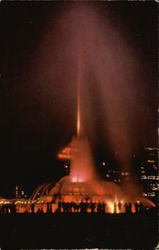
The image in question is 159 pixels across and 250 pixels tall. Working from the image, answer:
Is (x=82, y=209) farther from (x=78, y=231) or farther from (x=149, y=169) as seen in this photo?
(x=149, y=169)

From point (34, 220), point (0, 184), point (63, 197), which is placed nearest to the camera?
point (34, 220)

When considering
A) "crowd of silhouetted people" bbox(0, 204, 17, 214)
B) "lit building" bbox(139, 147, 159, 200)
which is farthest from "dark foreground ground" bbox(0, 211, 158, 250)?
"lit building" bbox(139, 147, 159, 200)

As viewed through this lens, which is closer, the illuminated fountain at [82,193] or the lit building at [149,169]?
the illuminated fountain at [82,193]

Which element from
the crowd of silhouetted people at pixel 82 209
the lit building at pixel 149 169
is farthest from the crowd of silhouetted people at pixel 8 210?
the lit building at pixel 149 169

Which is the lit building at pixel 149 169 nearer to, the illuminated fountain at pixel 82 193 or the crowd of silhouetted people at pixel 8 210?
the illuminated fountain at pixel 82 193

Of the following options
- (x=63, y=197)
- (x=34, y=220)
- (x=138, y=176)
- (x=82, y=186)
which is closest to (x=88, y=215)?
(x=34, y=220)

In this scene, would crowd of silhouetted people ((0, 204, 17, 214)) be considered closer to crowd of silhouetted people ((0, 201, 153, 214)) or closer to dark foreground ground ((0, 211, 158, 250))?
crowd of silhouetted people ((0, 201, 153, 214))

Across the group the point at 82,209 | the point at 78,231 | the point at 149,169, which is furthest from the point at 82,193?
the point at 149,169

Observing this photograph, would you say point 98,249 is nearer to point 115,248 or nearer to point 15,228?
point 115,248
